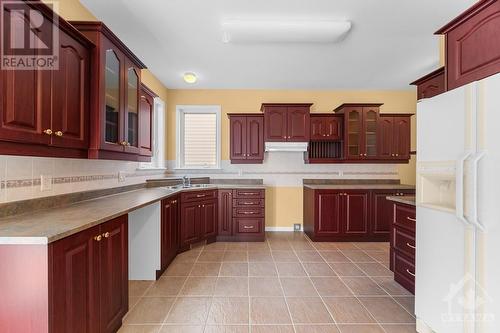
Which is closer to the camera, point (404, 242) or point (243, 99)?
point (404, 242)

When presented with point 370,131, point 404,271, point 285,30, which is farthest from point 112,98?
point 370,131

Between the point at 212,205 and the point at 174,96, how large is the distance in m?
2.27

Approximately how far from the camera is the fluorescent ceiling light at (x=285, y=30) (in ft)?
8.18

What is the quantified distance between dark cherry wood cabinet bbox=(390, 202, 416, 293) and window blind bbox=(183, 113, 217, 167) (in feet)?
10.4

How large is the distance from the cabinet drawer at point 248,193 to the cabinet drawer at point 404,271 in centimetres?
206

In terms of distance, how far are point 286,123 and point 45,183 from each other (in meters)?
3.37

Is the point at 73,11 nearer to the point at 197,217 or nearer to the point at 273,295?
the point at 197,217

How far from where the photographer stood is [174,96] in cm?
468

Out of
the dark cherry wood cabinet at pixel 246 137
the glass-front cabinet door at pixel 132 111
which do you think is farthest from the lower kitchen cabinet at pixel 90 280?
the dark cherry wood cabinet at pixel 246 137

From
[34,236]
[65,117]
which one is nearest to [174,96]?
[65,117]

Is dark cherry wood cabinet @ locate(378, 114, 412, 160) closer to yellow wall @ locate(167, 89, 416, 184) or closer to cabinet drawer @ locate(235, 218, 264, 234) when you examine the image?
yellow wall @ locate(167, 89, 416, 184)

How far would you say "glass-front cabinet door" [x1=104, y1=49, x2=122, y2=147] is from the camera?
1963 millimetres

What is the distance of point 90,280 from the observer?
4.78ft

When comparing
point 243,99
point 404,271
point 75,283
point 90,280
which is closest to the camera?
point 75,283
